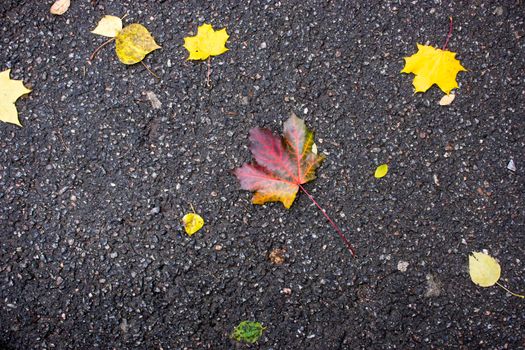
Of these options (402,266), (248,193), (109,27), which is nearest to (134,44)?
(109,27)

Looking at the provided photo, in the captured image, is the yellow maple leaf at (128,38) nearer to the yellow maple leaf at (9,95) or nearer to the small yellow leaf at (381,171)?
the yellow maple leaf at (9,95)

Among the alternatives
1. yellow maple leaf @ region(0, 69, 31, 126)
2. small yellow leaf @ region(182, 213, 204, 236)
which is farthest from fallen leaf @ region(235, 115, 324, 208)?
yellow maple leaf @ region(0, 69, 31, 126)

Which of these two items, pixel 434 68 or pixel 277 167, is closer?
pixel 277 167

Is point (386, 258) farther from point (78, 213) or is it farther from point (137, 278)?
point (78, 213)

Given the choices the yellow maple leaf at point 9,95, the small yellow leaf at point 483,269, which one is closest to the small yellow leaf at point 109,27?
the yellow maple leaf at point 9,95

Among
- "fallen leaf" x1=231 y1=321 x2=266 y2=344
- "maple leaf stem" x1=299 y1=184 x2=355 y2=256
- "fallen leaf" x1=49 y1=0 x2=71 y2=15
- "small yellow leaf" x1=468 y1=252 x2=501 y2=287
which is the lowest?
"small yellow leaf" x1=468 y1=252 x2=501 y2=287

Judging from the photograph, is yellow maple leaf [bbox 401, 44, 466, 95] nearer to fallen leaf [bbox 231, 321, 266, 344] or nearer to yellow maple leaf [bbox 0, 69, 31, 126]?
fallen leaf [bbox 231, 321, 266, 344]

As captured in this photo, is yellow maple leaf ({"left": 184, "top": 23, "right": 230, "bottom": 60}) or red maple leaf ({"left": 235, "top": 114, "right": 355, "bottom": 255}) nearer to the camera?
red maple leaf ({"left": 235, "top": 114, "right": 355, "bottom": 255})

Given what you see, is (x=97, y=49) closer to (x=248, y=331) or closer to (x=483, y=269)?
(x=248, y=331)
